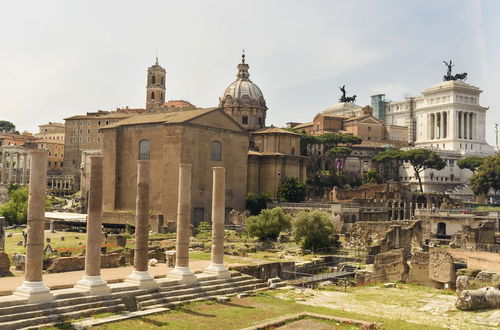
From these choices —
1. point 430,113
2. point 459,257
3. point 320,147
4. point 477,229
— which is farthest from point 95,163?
point 430,113

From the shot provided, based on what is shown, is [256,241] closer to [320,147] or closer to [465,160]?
[320,147]

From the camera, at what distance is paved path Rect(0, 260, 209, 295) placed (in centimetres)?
1709

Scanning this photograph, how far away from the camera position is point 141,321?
15.5 metres

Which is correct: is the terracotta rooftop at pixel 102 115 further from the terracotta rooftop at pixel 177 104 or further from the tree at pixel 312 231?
the tree at pixel 312 231

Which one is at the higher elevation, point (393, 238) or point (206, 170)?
point (206, 170)

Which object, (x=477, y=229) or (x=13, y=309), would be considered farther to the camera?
(x=477, y=229)

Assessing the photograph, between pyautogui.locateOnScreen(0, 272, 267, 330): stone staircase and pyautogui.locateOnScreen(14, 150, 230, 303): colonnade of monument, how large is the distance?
25 cm

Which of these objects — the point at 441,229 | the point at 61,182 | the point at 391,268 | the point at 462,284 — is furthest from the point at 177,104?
the point at 462,284

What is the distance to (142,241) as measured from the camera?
18.2m

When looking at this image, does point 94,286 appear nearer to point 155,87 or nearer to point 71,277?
point 71,277

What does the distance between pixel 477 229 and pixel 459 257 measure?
7888 millimetres

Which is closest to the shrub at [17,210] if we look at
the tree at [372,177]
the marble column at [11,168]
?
the marble column at [11,168]

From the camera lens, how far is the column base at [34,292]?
48.3 ft

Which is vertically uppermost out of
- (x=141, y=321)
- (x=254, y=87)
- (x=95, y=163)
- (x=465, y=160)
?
(x=254, y=87)
